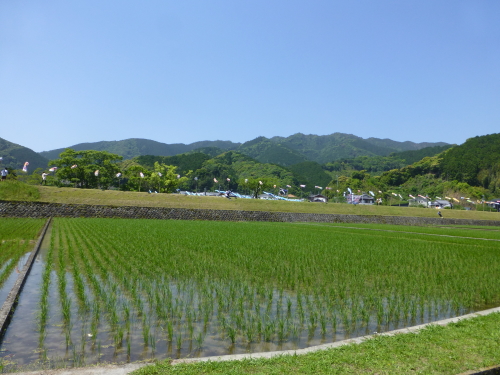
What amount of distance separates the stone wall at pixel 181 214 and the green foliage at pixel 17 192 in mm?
2155

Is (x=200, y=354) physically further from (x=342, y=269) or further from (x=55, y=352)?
(x=342, y=269)

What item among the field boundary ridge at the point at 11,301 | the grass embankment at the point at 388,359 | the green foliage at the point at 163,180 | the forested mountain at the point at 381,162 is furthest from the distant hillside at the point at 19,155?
the grass embankment at the point at 388,359

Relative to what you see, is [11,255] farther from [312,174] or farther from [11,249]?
[312,174]

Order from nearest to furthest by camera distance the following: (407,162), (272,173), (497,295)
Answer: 1. (497,295)
2. (272,173)
3. (407,162)

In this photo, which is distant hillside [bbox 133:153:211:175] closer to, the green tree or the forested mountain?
the green tree

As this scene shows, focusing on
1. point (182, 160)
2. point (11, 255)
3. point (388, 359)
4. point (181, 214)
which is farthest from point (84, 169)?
point (182, 160)

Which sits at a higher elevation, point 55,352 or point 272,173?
point 272,173

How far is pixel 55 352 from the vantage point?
4.66 m

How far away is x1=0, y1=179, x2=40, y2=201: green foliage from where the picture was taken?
3063 cm

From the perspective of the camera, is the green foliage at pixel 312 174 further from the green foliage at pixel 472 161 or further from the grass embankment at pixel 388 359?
the grass embankment at pixel 388 359

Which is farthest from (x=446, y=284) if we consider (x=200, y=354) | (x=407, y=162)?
(x=407, y=162)

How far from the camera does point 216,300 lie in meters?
7.14

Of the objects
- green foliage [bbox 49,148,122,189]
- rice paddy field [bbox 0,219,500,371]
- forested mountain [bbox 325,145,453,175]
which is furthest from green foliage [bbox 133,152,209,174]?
rice paddy field [bbox 0,219,500,371]

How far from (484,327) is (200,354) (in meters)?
3.98
